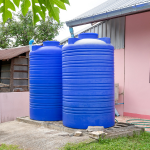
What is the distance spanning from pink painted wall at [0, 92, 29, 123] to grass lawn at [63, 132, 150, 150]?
4153 millimetres

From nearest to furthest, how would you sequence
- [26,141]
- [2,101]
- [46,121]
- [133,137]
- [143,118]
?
1. [26,141]
2. [133,137]
3. [46,121]
4. [143,118]
5. [2,101]

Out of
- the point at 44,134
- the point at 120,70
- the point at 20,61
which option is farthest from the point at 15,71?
the point at 44,134

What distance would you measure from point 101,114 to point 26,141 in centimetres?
169

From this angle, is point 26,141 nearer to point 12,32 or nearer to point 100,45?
point 100,45

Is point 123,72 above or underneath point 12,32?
underneath

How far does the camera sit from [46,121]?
6051 millimetres

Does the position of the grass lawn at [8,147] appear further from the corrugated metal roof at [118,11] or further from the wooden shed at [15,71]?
the wooden shed at [15,71]

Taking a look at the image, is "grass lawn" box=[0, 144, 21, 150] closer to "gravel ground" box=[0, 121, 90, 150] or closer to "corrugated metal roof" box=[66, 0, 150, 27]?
"gravel ground" box=[0, 121, 90, 150]

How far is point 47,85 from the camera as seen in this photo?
609 cm

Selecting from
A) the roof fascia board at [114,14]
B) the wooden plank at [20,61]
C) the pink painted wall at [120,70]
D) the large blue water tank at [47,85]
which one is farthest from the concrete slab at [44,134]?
the wooden plank at [20,61]

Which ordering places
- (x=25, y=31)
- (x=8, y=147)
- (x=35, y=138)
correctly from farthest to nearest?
(x=25, y=31)
(x=35, y=138)
(x=8, y=147)

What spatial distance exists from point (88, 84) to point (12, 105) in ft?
12.4

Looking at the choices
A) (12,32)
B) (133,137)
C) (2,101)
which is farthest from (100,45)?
(12,32)

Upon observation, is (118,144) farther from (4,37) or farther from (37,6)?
(4,37)
